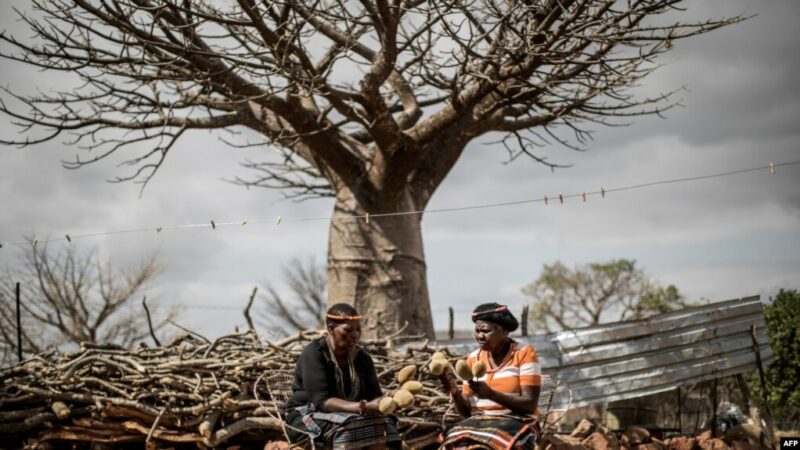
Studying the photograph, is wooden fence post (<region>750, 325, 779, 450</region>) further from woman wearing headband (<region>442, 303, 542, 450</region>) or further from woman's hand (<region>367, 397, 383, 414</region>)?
woman's hand (<region>367, 397, 383, 414</region>)

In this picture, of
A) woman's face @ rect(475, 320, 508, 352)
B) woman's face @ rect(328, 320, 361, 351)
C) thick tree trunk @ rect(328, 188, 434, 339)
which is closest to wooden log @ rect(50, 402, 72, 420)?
woman's face @ rect(328, 320, 361, 351)

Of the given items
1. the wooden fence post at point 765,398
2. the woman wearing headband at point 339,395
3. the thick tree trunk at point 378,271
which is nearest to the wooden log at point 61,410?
the woman wearing headband at point 339,395

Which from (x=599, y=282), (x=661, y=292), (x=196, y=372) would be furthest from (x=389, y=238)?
(x=599, y=282)

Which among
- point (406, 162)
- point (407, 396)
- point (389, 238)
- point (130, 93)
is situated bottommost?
point (407, 396)

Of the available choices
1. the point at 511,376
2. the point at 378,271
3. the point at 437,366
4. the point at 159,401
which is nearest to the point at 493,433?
the point at 511,376

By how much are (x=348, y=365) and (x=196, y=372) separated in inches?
74.1

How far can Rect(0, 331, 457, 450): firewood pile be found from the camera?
593 centimetres

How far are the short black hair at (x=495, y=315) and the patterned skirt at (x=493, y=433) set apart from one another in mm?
523

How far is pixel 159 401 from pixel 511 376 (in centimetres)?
305

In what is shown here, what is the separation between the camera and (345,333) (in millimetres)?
4598

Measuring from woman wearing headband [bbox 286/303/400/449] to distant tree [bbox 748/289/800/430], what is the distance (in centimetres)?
1019

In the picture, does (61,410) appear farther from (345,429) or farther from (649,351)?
(649,351)

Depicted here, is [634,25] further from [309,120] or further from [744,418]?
[744,418]

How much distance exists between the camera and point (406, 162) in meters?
8.47
